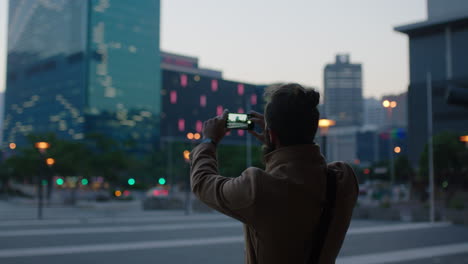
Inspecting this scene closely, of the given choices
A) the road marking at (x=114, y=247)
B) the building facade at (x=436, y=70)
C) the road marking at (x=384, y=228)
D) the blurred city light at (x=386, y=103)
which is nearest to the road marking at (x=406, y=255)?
the road marking at (x=384, y=228)

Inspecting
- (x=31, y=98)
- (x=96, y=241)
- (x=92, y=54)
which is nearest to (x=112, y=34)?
(x=92, y=54)

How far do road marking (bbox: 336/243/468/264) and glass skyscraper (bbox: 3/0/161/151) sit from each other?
68.1 m

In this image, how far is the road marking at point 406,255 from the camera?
471 inches

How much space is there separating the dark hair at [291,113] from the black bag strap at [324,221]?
206 millimetres

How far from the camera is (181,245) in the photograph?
15.0m

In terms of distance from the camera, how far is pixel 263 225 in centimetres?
191

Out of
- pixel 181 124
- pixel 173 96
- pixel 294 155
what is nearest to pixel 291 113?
pixel 294 155

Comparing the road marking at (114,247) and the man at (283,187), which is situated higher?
the man at (283,187)

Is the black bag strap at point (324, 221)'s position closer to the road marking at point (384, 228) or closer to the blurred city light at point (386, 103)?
the road marking at point (384, 228)

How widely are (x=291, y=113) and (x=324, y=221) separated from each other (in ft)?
1.49

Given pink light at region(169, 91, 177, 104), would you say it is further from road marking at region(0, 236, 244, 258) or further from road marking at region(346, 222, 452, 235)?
road marking at region(0, 236, 244, 258)

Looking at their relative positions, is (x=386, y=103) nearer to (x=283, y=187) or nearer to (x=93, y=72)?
(x=283, y=187)

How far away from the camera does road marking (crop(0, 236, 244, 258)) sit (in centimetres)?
1324

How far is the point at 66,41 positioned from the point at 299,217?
117m
